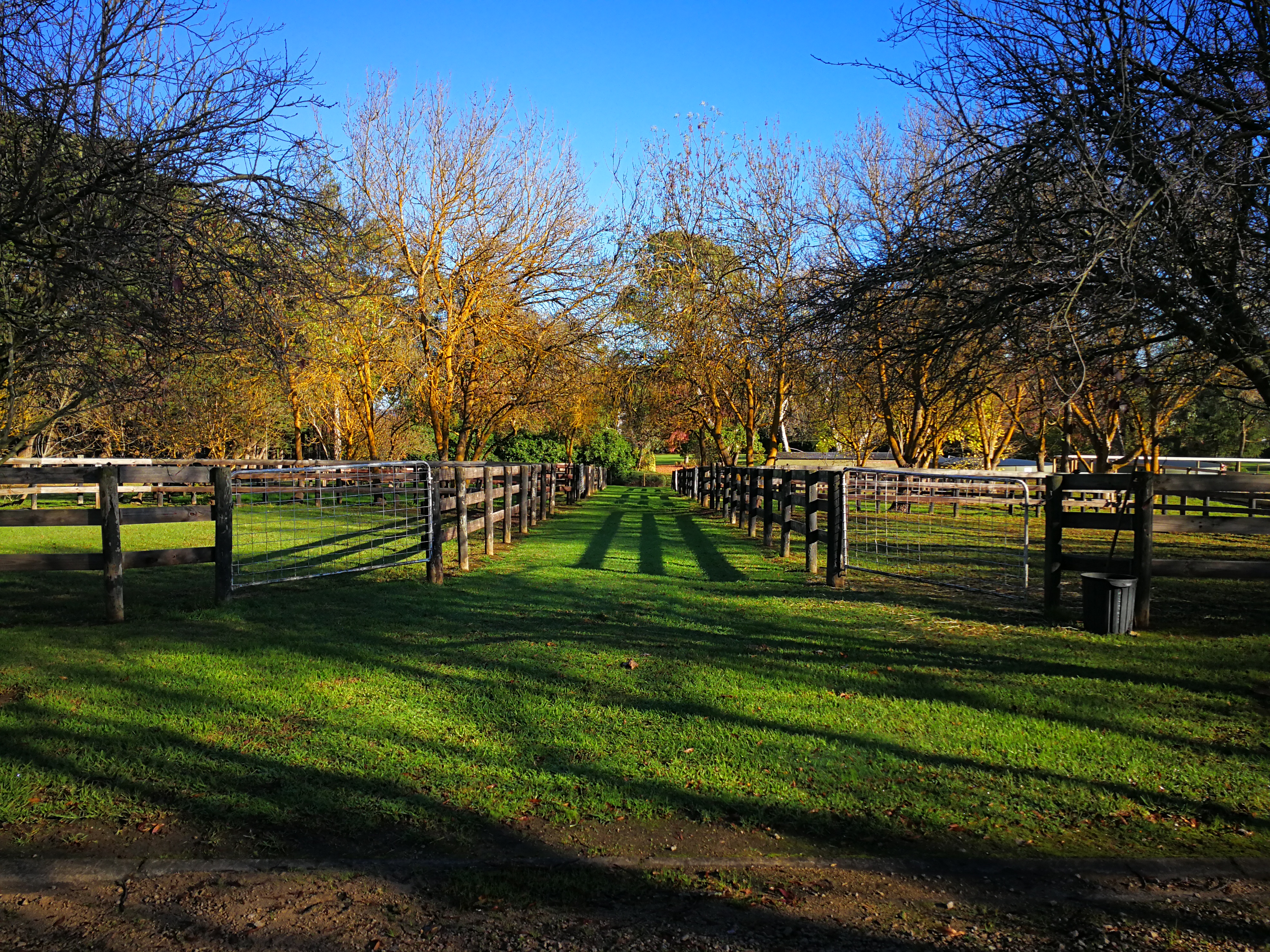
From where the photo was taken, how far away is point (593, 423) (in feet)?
Answer: 110

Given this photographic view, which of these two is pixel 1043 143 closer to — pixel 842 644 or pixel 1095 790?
pixel 842 644

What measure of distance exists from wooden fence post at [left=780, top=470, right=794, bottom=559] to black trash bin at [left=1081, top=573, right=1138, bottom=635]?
5.57 meters

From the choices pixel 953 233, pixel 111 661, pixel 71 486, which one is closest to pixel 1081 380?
pixel 953 233

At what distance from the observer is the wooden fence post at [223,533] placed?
8.02 metres

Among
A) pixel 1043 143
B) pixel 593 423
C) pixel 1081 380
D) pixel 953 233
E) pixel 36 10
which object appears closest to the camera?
pixel 36 10

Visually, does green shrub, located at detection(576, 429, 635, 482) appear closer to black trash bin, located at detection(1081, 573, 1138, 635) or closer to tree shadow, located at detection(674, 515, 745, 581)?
tree shadow, located at detection(674, 515, 745, 581)

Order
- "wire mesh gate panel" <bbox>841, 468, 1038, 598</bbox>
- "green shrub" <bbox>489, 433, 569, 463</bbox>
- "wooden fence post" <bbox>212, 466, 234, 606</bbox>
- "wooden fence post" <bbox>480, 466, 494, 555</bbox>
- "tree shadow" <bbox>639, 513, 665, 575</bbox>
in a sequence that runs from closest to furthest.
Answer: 1. "wooden fence post" <bbox>212, 466, 234, 606</bbox>
2. "wire mesh gate panel" <bbox>841, 468, 1038, 598</bbox>
3. "tree shadow" <bbox>639, 513, 665, 575</bbox>
4. "wooden fence post" <bbox>480, 466, 494, 555</bbox>
5. "green shrub" <bbox>489, 433, 569, 463</bbox>

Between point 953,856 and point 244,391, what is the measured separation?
85.5 ft

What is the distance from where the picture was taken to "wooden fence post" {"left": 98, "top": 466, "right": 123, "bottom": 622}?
7273mm

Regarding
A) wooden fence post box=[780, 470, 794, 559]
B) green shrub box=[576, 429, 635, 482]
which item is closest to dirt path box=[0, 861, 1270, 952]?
wooden fence post box=[780, 470, 794, 559]

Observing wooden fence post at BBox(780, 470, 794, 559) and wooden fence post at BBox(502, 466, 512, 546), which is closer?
wooden fence post at BBox(780, 470, 794, 559)

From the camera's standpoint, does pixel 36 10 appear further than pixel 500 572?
No

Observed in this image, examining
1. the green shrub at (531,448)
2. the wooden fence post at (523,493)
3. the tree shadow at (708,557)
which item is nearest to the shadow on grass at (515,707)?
the tree shadow at (708,557)

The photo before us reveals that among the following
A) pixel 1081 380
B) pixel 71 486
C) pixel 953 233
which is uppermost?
pixel 953 233
